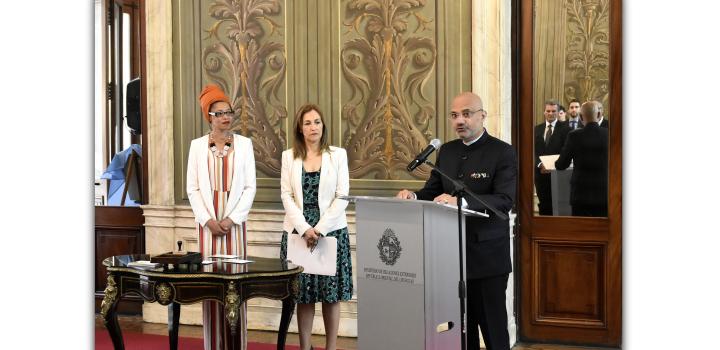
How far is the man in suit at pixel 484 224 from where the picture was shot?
4.66 metres

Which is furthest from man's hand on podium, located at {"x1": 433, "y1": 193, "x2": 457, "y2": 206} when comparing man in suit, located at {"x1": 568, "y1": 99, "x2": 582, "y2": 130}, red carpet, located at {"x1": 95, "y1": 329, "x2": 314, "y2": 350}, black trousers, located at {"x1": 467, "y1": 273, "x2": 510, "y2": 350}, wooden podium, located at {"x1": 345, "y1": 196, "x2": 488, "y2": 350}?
red carpet, located at {"x1": 95, "y1": 329, "x2": 314, "y2": 350}

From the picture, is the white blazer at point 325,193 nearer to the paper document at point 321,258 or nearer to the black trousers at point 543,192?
the paper document at point 321,258

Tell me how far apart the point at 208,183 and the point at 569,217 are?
2070 millimetres

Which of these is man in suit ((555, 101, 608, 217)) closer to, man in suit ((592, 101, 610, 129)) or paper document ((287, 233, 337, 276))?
man in suit ((592, 101, 610, 129))

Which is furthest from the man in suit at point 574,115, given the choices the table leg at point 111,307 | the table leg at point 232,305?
the table leg at point 111,307

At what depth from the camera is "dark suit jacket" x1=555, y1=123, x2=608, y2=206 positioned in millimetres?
6031

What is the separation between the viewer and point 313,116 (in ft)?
18.6

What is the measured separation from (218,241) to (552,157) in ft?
→ 6.50

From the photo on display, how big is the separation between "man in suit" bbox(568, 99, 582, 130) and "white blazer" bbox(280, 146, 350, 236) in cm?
137

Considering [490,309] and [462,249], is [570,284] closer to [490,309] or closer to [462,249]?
[490,309]

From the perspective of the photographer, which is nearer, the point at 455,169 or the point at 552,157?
the point at 455,169

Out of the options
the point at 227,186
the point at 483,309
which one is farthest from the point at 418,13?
the point at 483,309

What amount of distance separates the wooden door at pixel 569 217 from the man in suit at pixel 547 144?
34 mm
